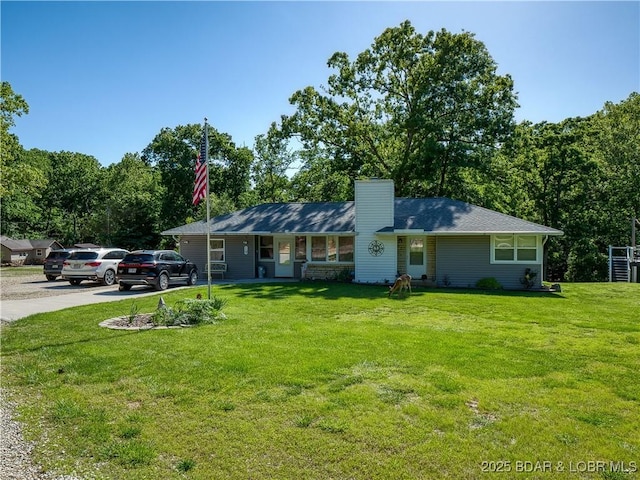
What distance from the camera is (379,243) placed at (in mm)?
18625

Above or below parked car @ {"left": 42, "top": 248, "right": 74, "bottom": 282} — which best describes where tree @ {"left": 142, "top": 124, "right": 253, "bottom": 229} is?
above

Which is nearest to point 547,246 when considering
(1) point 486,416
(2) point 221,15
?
(2) point 221,15

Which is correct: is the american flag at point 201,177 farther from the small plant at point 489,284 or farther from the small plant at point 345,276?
the small plant at point 489,284

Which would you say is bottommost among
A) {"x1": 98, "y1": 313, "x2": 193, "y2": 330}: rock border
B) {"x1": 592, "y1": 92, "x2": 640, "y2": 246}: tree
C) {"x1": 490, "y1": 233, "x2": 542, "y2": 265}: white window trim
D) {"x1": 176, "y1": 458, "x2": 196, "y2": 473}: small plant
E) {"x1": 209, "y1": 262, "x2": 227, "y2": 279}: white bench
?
{"x1": 176, "y1": 458, "x2": 196, "y2": 473}: small plant

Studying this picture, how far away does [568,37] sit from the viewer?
14.0 metres

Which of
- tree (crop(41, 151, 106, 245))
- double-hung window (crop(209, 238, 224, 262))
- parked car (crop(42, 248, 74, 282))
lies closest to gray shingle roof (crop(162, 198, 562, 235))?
double-hung window (crop(209, 238, 224, 262))

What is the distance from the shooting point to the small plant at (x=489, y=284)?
17094 mm

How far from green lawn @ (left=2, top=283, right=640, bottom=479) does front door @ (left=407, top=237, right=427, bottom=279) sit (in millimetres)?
9375

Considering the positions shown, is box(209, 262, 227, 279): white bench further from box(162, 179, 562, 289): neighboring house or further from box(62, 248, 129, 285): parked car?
box(62, 248, 129, 285): parked car

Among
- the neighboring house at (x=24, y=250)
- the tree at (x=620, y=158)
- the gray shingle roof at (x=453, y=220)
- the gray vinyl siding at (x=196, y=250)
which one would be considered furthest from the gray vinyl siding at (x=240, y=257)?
the neighboring house at (x=24, y=250)

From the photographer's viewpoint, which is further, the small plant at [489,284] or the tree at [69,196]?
the tree at [69,196]

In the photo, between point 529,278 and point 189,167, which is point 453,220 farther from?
point 189,167

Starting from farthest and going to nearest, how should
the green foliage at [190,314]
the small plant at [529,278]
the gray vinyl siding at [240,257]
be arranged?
1. the gray vinyl siding at [240,257]
2. the small plant at [529,278]
3. the green foliage at [190,314]

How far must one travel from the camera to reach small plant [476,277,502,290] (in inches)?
673
